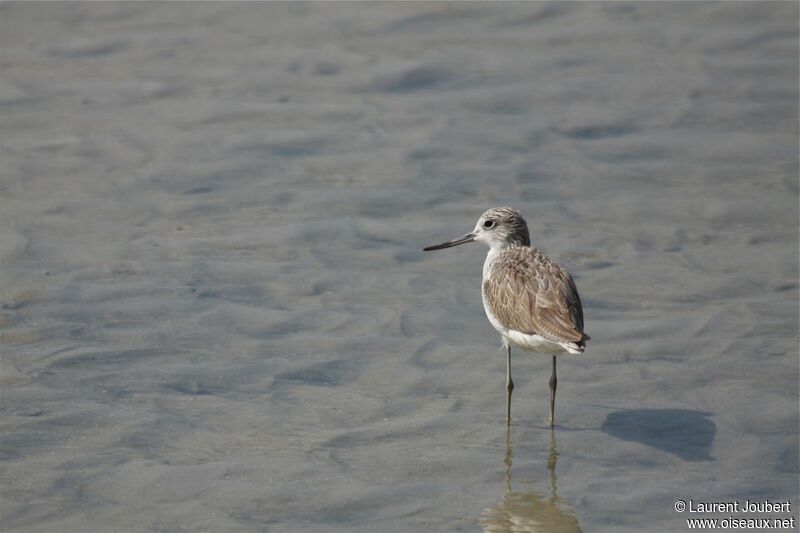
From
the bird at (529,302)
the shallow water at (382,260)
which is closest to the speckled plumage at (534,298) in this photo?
the bird at (529,302)

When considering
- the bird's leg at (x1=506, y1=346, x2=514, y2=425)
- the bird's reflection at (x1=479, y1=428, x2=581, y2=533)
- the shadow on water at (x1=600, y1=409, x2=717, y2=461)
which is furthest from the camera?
the bird's leg at (x1=506, y1=346, x2=514, y2=425)

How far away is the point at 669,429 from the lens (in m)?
7.85

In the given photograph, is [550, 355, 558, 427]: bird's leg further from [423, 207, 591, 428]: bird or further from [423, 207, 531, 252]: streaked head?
[423, 207, 531, 252]: streaked head

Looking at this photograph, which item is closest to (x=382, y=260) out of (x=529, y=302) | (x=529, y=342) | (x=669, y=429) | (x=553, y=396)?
(x=529, y=302)

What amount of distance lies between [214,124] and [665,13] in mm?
6099

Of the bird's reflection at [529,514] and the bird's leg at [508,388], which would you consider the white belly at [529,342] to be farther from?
the bird's reflection at [529,514]

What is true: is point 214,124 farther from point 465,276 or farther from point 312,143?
point 465,276

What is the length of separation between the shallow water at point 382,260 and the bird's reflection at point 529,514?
1.1 inches

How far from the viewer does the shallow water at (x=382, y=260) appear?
23.5ft

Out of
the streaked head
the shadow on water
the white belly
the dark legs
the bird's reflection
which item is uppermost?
the streaked head

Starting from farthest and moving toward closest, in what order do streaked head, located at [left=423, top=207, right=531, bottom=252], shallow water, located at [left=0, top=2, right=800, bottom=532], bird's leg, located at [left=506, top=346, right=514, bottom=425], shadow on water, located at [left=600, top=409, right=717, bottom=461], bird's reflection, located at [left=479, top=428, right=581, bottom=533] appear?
1. streaked head, located at [left=423, top=207, right=531, bottom=252]
2. bird's leg, located at [left=506, top=346, right=514, bottom=425]
3. shadow on water, located at [left=600, top=409, right=717, bottom=461]
4. shallow water, located at [left=0, top=2, right=800, bottom=532]
5. bird's reflection, located at [left=479, top=428, right=581, bottom=533]

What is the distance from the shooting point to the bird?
A: 774 centimetres

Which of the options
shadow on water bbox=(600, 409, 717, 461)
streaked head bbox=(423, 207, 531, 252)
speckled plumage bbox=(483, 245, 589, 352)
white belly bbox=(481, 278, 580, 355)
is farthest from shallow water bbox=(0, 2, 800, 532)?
streaked head bbox=(423, 207, 531, 252)

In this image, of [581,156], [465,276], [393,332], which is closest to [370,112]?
[581,156]
